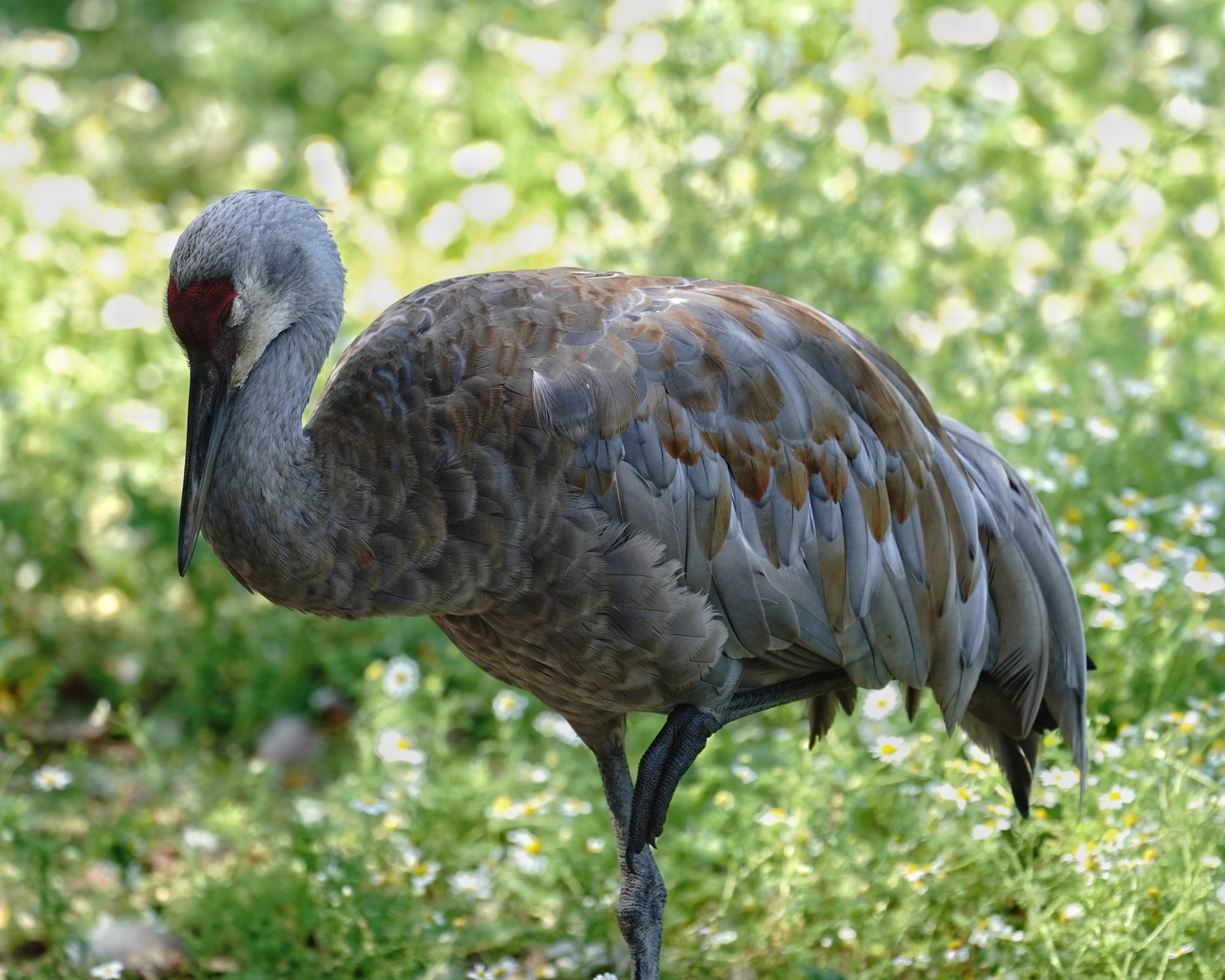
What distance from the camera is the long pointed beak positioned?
8.97ft

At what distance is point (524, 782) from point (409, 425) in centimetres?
128

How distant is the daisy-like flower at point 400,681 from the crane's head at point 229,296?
1057 mm

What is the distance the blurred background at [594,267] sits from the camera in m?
3.29

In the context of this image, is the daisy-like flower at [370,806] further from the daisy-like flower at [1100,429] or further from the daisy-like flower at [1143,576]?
the daisy-like flower at [1100,429]

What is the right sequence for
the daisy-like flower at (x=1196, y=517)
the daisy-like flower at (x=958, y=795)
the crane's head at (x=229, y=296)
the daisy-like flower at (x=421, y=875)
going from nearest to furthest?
the crane's head at (x=229, y=296), the daisy-like flower at (x=958, y=795), the daisy-like flower at (x=421, y=875), the daisy-like flower at (x=1196, y=517)

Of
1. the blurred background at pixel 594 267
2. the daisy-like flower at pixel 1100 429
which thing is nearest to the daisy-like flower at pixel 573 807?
the blurred background at pixel 594 267

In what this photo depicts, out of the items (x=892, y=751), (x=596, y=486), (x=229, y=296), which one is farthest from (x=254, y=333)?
(x=892, y=751)

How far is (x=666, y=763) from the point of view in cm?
298

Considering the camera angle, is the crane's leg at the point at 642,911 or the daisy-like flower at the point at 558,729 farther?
the daisy-like flower at the point at 558,729

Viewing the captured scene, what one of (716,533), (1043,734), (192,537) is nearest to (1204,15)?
(1043,734)

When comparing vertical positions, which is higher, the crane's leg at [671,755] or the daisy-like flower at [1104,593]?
the daisy-like flower at [1104,593]

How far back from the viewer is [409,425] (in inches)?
110

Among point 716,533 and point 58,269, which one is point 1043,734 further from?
point 58,269

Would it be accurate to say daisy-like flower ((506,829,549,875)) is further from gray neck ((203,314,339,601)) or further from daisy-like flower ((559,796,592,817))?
gray neck ((203,314,339,601))
